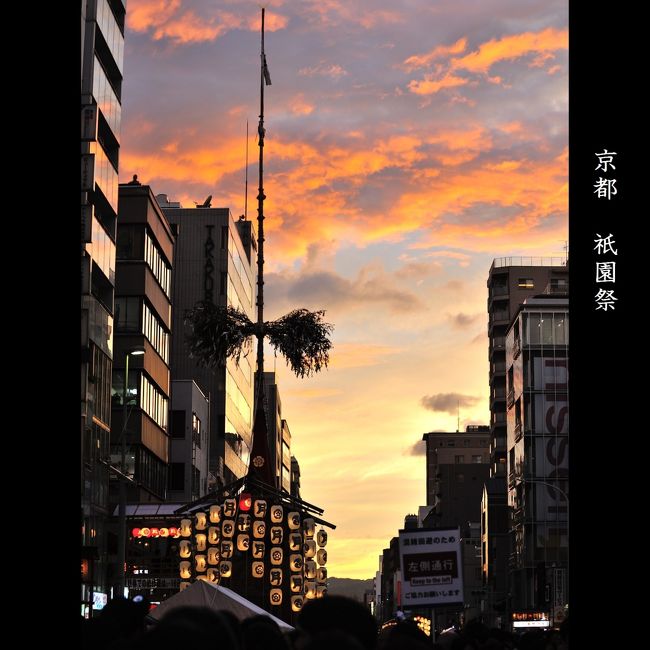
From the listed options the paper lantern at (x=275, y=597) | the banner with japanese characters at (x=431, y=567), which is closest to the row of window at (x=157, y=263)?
the paper lantern at (x=275, y=597)

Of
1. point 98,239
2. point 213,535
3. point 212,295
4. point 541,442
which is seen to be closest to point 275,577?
point 213,535

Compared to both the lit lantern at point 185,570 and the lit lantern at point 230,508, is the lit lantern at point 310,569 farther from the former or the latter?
the lit lantern at point 185,570

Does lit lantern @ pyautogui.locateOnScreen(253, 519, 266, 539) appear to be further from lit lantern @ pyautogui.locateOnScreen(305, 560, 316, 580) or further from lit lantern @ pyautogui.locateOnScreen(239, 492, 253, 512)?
lit lantern @ pyautogui.locateOnScreen(305, 560, 316, 580)

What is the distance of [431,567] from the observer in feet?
87.2

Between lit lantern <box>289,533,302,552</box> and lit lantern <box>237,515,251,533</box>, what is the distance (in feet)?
4.47

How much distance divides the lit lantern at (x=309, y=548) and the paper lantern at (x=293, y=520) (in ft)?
2.02

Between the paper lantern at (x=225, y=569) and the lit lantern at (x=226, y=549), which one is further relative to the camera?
the lit lantern at (x=226, y=549)

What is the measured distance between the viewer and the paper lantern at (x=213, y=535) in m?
39.1

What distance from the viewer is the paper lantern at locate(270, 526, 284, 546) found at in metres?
39.5

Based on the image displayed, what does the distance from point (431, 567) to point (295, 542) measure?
532 inches

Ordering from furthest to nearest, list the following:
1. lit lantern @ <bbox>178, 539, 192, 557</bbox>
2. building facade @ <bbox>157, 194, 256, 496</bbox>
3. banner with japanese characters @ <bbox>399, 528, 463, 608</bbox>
Result: building facade @ <bbox>157, 194, 256, 496</bbox>, lit lantern @ <bbox>178, 539, 192, 557</bbox>, banner with japanese characters @ <bbox>399, 528, 463, 608</bbox>

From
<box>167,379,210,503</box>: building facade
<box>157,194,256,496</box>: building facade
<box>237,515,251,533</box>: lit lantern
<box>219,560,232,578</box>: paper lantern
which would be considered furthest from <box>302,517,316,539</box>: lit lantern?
<box>157,194,256,496</box>: building facade

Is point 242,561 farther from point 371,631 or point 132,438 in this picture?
point 132,438
